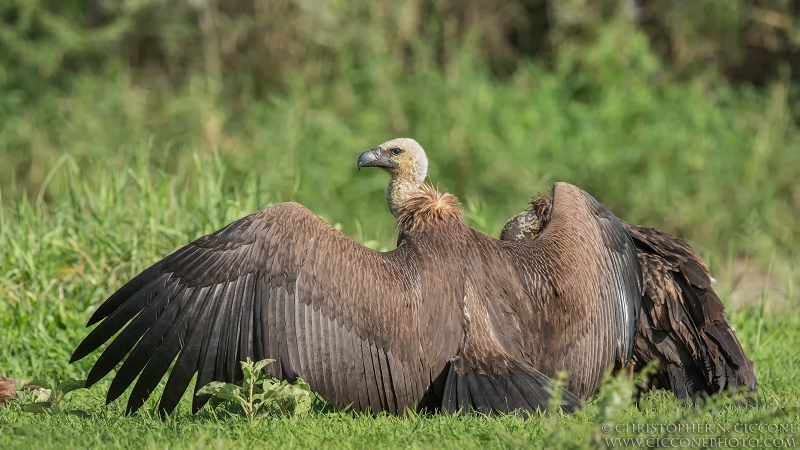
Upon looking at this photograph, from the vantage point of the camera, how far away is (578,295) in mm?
5043

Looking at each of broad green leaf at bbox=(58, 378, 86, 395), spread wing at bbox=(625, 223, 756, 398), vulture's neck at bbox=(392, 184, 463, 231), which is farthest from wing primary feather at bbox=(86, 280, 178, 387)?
spread wing at bbox=(625, 223, 756, 398)

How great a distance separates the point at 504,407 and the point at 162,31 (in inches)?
324

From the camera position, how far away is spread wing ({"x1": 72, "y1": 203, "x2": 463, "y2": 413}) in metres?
4.61

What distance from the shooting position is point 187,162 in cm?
1020

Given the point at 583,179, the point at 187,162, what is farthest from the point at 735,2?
the point at 187,162

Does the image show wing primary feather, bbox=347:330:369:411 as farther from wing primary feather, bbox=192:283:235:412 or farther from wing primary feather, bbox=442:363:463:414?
wing primary feather, bbox=192:283:235:412

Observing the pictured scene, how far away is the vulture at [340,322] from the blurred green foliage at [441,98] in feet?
14.9

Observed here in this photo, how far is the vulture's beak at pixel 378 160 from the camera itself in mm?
5875

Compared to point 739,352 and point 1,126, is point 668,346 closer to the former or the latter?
point 739,352

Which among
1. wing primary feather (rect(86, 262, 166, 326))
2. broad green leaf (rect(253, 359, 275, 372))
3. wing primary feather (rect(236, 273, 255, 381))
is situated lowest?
broad green leaf (rect(253, 359, 275, 372))

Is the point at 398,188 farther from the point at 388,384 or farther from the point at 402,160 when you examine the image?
the point at 388,384

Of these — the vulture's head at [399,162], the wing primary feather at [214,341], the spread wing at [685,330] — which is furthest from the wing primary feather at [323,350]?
the spread wing at [685,330]

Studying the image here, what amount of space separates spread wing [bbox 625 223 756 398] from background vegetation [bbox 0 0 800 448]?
2.62m

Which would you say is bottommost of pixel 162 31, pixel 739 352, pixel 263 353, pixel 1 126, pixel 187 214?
pixel 739 352
